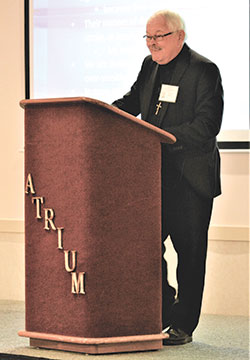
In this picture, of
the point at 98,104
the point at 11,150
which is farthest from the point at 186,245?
the point at 11,150

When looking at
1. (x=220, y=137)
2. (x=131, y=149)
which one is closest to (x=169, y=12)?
(x=131, y=149)

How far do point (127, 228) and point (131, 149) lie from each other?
0.34m

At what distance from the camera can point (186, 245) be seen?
355 centimetres

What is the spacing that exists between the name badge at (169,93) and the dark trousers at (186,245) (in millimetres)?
390

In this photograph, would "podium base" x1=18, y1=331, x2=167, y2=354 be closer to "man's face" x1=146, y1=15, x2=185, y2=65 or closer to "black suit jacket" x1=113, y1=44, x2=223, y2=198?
"black suit jacket" x1=113, y1=44, x2=223, y2=198

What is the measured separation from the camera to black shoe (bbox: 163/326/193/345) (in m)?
3.47

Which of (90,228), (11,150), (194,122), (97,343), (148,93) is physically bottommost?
(97,343)

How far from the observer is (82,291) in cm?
299

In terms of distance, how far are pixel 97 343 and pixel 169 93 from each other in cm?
125

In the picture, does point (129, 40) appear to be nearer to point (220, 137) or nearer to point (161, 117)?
point (220, 137)

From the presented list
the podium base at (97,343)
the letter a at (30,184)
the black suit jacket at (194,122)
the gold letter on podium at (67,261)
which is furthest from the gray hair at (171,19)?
the podium base at (97,343)

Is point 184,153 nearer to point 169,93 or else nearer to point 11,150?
point 169,93

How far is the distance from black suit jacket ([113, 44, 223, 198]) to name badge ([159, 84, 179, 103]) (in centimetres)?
2

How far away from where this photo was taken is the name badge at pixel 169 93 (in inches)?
138
